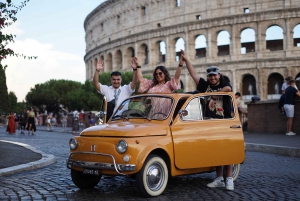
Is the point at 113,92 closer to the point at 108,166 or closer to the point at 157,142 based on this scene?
the point at 157,142

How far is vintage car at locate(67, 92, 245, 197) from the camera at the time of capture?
17.3 ft

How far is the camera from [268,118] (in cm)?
1844

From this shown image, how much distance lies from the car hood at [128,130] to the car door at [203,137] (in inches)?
9.9

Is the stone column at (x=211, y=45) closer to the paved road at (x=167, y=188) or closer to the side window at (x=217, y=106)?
the paved road at (x=167, y=188)

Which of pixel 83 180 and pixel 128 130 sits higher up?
pixel 128 130

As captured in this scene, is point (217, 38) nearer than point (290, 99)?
No

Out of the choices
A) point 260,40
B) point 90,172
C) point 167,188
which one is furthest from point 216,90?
point 260,40

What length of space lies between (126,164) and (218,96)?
194cm

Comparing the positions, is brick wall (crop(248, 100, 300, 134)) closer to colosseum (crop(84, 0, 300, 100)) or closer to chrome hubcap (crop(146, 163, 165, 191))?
chrome hubcap (crop(146, 163, 165, 191))

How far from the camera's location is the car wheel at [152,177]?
524 cm

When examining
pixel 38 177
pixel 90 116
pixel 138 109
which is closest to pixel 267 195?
pixel 138 109

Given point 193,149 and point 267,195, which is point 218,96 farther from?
point 267,195

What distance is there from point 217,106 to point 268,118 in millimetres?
12861

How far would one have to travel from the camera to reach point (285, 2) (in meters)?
44.2
